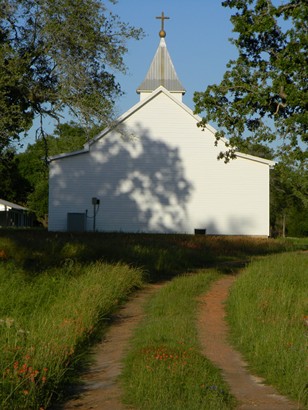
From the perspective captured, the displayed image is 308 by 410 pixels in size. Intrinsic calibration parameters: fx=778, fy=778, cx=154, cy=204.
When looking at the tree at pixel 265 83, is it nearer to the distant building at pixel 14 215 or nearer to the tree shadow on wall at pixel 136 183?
the tree shadow on wall at pixel 136 183

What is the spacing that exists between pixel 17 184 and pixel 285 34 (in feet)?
226

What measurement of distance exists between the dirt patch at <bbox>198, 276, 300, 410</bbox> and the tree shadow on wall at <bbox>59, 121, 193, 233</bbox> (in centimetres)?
2590

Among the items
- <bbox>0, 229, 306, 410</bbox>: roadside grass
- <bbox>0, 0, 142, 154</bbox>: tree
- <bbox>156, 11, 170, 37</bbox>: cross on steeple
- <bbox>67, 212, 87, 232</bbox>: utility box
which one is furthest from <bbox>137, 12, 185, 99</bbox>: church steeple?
<bbox>0, 0, 142, 154</bbox>: tree

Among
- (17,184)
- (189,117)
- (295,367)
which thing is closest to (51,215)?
(189,117)

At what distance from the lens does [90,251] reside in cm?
2105

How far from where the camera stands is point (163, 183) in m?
42.5

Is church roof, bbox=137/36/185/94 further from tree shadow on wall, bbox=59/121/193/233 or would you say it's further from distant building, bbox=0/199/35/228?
distant building, bbox=0/199/35/228

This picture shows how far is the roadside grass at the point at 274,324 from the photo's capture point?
9.14 metres

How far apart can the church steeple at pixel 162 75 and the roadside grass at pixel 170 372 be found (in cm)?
3965

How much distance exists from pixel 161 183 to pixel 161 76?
40.6 feet

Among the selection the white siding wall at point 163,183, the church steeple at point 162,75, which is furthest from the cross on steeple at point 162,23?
the white siding wall at point 163,183

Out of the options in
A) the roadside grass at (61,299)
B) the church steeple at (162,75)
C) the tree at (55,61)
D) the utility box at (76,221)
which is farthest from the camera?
the church steeple at (162,75)

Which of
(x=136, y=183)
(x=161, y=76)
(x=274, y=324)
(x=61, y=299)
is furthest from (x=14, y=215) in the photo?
(x=274, y=324)

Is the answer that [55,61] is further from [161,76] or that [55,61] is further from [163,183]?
[161,76]
